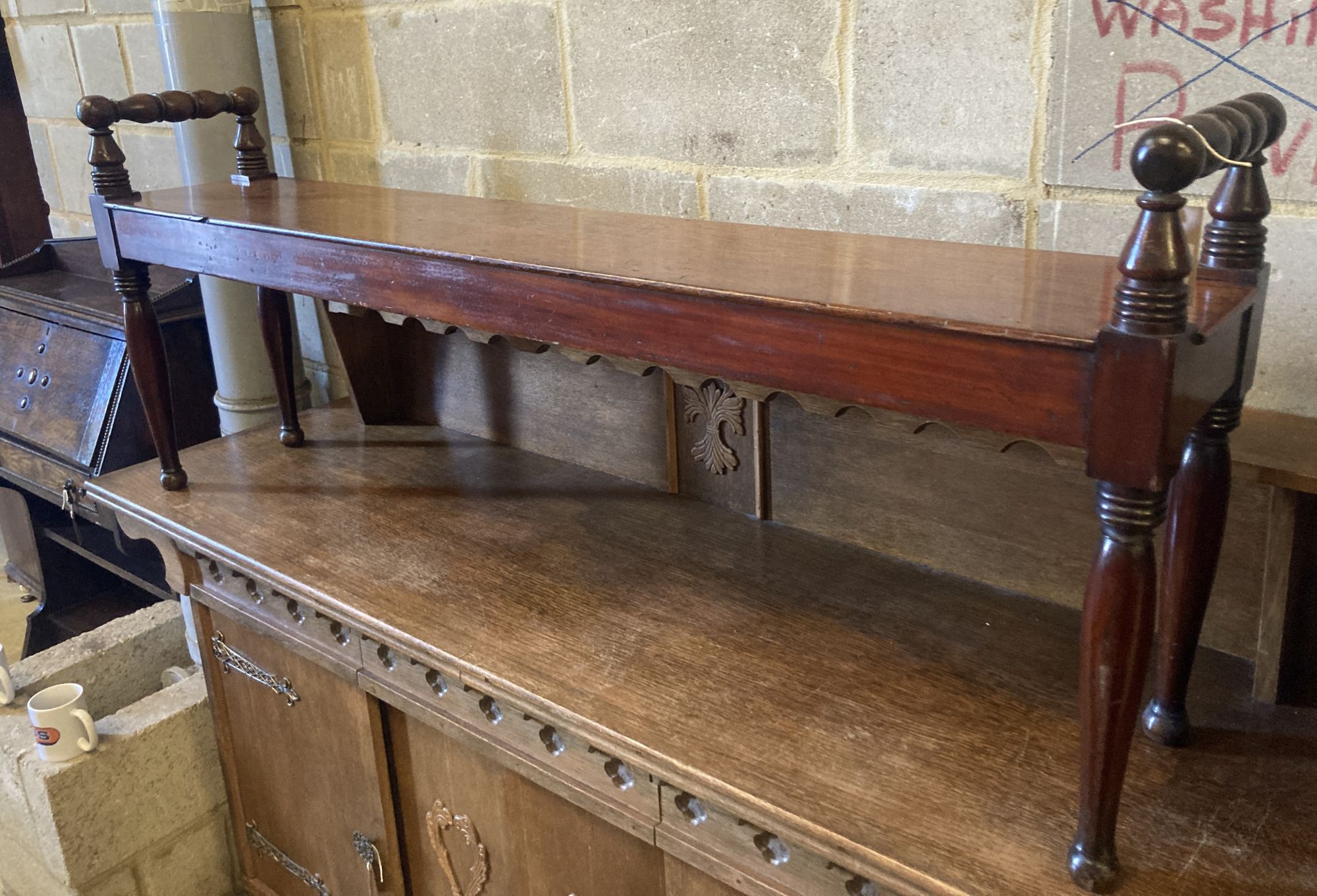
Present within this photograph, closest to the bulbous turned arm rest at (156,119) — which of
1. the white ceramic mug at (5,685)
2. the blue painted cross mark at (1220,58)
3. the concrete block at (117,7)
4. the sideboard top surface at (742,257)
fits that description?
the sideboard top surface at (742,257)

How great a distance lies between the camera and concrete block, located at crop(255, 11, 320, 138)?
2184mm

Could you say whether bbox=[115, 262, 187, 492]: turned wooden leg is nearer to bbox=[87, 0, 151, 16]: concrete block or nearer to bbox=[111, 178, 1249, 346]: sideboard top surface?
bbox=[111, 178, 1249, 346]: sideboard top surface

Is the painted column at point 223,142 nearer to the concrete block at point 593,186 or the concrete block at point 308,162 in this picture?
the concrete block at point 308,162

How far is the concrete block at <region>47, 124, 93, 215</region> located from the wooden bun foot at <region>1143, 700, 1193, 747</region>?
2.86 meters

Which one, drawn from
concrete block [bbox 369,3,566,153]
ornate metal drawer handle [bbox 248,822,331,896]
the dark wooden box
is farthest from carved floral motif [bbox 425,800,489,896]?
the dark wooden box

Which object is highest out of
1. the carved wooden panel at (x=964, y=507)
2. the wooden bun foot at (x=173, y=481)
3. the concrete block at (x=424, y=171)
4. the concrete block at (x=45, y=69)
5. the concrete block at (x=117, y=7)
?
the concrete block at (x=117, y=7)

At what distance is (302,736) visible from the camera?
1760 millimetres

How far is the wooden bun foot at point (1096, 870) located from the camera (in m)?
0.94

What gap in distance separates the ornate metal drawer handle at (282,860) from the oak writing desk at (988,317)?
1.00 meters

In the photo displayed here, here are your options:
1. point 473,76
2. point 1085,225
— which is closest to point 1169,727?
point 1085,225

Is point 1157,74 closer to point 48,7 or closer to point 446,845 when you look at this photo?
point 446,845

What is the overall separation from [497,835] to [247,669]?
0.61 m

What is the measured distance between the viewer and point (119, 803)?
76.8 inches

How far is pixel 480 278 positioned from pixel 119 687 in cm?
152
